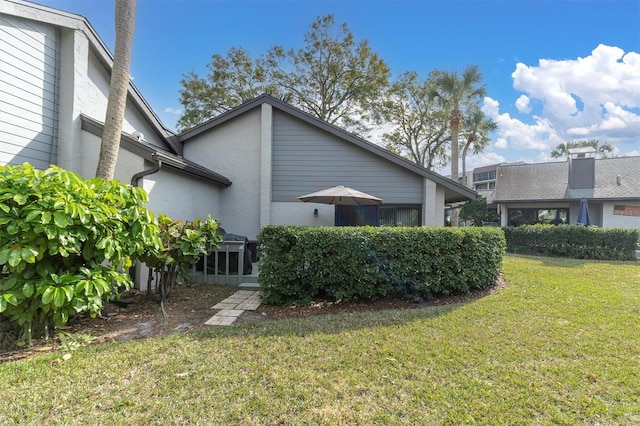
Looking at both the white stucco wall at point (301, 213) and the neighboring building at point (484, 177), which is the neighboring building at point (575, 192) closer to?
the white stucco wall at point (301, 213)

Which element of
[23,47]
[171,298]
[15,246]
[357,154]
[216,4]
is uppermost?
[216,4]

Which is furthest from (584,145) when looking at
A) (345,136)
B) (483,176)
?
(345,136)

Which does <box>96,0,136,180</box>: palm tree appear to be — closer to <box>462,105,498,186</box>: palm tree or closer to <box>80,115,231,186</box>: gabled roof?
<box>80,115,231,186</box>: gabled roof

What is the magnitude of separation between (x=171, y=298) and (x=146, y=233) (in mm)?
2212

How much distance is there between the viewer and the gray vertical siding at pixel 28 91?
5.91 m

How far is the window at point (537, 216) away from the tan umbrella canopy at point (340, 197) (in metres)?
15.4

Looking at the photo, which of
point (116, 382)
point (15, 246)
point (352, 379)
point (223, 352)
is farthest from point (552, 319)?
point (15, 246)

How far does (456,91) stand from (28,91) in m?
21.2

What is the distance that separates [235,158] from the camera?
10.2 m

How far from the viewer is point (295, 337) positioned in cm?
412

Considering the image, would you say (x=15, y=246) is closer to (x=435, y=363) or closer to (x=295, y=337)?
(x=295, y=337)

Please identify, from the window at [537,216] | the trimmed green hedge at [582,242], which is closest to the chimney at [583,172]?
the window at [537,216]

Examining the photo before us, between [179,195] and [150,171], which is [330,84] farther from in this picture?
[150,171]

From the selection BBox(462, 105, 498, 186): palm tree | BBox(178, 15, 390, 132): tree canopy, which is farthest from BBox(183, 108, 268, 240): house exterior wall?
BBox(462, 105, 498, 186): palm tree
